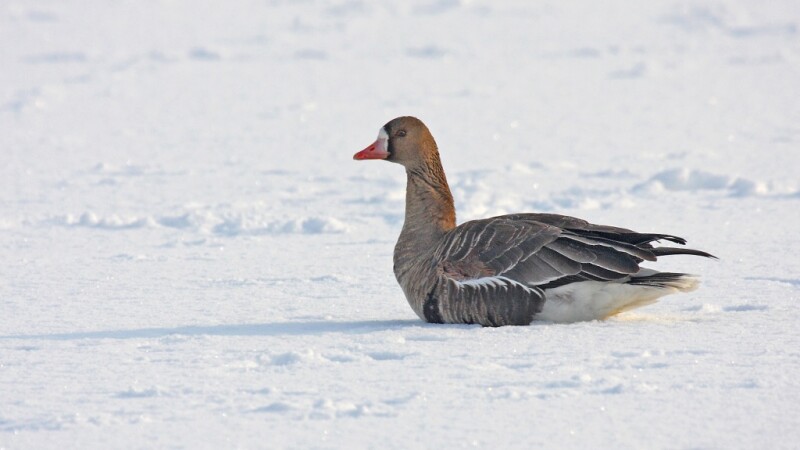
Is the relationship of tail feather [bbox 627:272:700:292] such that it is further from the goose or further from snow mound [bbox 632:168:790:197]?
snow mound [bbox 632:168:790:197]

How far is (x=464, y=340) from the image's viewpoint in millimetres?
5367

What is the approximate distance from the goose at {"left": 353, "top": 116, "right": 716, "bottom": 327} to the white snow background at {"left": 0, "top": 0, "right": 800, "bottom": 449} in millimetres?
121

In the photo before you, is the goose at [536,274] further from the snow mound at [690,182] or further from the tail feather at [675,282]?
the snow mound at [690,182]

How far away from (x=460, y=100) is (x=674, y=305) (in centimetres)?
1018

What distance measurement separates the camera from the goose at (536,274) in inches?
219

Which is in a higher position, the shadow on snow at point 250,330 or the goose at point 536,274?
the goose at point 536,274

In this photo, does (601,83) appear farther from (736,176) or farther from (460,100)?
(736,176)

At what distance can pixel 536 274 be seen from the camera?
562 centimetres

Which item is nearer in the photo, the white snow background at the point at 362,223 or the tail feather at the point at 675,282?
the white snow background at the point at 362,223

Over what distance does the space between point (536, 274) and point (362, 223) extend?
3819 mm

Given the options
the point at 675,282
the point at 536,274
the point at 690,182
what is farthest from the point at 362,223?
the point at 675,282

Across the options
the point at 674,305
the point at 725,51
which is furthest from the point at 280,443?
the point at 725,51

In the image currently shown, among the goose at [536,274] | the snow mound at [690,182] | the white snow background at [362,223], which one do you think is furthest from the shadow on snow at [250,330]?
the snow mound at [690,182]

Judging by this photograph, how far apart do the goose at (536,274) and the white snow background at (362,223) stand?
0.12 metres
